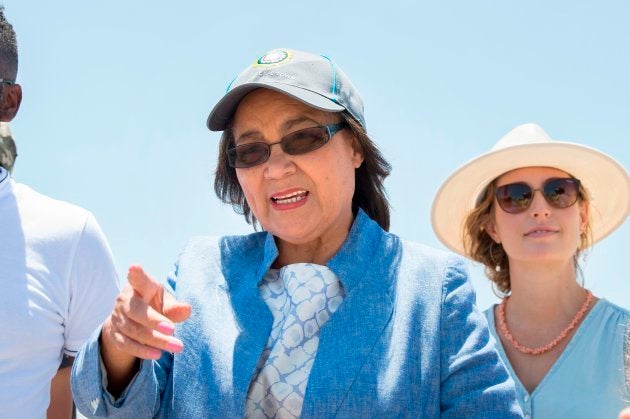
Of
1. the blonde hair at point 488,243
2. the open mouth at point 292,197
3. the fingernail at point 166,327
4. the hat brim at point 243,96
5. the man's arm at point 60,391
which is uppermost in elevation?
the hat brim at point 243,96

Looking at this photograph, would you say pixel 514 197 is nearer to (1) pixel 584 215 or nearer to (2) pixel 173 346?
(1) pixel 584 215

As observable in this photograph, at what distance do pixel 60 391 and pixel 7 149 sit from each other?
3.85ft

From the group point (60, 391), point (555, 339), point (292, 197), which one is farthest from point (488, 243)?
point (60, 391)

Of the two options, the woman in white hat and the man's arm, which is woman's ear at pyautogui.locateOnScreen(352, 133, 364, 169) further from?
the woman in white hat

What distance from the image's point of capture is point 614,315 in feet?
13.8

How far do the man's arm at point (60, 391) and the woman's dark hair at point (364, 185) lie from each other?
A: 932 mm

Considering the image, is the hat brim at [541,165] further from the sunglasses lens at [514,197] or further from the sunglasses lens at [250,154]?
the sunglasses lens at [250,154]

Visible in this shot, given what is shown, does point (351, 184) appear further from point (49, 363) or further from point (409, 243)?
point (49, 363)

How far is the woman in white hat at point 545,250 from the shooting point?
398 centimetres

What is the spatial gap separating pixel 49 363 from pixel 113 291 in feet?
A: 1.24

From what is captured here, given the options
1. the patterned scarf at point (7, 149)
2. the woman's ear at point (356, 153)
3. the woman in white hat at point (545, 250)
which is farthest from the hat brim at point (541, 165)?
the patterned scarf at point (7, 149)

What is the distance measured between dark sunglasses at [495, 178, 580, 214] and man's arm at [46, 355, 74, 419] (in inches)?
92.1

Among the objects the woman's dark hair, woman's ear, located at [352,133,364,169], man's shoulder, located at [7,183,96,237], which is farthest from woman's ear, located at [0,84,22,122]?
woman's ear, located at [352,133,364,169]

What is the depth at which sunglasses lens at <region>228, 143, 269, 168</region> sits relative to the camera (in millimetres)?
2973
